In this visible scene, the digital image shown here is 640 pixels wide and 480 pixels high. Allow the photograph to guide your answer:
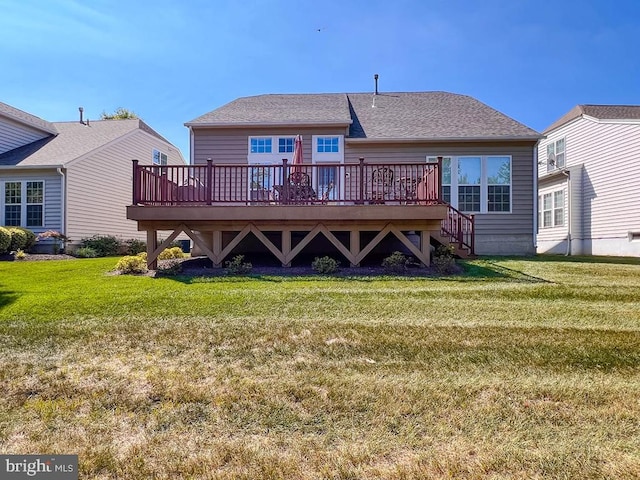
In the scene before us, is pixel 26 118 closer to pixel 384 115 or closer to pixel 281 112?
pixel 281 112

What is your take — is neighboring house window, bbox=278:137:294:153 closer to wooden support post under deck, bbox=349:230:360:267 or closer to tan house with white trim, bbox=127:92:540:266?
tan house with white trim, bbox=127:92:540:266

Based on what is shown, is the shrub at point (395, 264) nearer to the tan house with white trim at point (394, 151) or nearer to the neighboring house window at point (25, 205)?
the tan house with white trim at point (394, 151)

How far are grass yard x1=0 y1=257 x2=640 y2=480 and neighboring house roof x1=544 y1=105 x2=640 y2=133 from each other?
12.5 metres

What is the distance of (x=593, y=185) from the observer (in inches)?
555

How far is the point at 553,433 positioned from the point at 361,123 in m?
11.4

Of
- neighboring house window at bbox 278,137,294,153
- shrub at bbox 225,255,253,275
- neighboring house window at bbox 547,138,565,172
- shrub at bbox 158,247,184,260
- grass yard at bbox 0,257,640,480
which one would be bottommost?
grass yard at bbox 0,257,640,480

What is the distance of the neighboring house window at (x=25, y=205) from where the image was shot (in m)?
13.1

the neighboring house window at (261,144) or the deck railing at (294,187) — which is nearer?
the deck railing at (294,187)

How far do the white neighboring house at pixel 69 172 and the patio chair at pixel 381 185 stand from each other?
37.7 feet

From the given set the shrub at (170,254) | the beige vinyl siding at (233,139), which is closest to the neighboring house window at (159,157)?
the beige vinyl siding at (233,139)

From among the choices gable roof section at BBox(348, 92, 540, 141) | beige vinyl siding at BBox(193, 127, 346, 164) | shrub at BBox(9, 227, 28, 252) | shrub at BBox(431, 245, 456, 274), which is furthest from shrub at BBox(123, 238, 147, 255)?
shrub at BBox(431, 245, 456, 274)

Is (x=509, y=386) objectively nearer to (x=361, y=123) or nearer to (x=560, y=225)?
(x=361, y=123)

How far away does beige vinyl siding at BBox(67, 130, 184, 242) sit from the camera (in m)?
13.5

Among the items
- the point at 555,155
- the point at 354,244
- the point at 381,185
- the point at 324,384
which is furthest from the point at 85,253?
the point at 555,155
